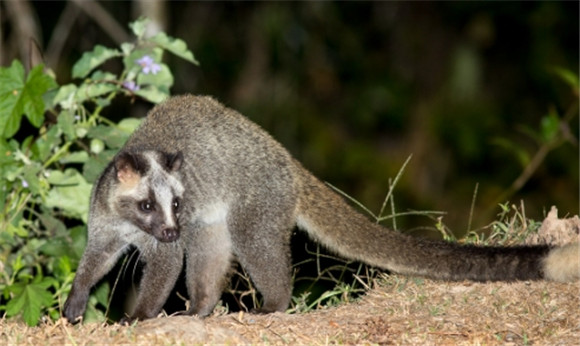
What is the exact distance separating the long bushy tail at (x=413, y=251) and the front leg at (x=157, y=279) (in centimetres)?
106

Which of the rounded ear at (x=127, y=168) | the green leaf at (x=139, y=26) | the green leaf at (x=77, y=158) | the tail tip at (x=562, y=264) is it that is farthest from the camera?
the green leaf at (x=139, y=26)

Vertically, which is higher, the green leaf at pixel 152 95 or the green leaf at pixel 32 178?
the green leaf at pixel 152 95

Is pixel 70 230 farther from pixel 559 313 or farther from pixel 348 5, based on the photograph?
pixel 348 5

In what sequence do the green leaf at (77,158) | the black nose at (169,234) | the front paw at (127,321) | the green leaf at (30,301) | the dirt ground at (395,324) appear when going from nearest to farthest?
the dirt ground at (395,324) < the front paw at (127,321) < the black nose at (169,234) < the green leaf at (30,301) < the green leaf at (77,158)

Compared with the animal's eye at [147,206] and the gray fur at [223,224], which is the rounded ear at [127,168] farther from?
the animal's eye at [147,206]

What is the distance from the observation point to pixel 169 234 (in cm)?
702

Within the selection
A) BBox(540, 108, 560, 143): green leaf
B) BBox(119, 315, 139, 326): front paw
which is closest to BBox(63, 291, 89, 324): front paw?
BBox(119, 315, 139, 326): front paw

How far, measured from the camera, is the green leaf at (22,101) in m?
8.10

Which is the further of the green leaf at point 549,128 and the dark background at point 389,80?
the dark background at point 389,80

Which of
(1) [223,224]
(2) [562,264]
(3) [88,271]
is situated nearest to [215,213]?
(1) [223,224]

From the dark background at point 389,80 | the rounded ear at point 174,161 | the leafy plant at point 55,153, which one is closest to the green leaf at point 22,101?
the leafy plant at point 55,153

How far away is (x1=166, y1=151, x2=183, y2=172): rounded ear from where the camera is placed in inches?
287

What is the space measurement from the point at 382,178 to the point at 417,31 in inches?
175

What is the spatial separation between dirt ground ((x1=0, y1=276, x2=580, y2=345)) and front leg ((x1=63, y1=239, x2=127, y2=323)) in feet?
2.27
